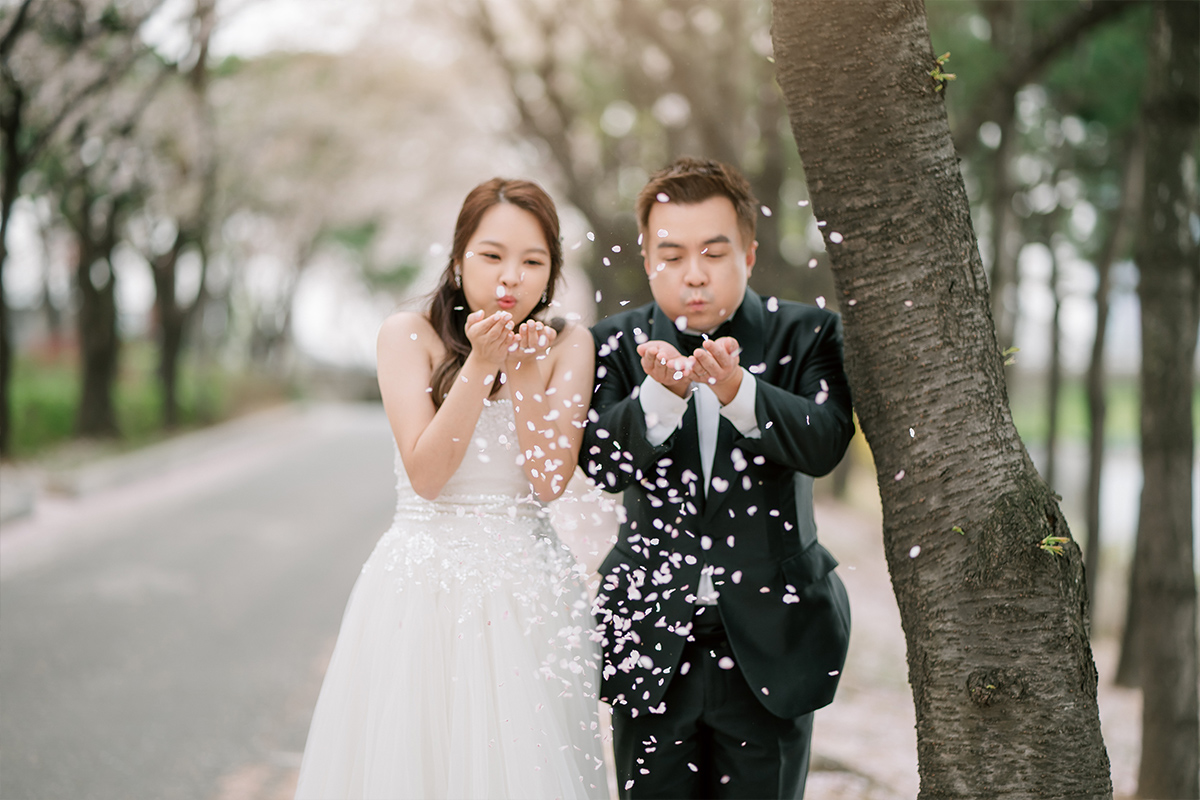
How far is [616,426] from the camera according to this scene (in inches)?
100

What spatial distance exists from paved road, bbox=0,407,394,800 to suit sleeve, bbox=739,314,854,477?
10.9ft

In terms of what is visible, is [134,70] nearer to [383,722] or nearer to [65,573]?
[65,573]

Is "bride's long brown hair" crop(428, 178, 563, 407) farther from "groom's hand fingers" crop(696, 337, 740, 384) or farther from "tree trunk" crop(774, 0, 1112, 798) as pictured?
"tree trunk" crop(774, 0, 1112, 798)

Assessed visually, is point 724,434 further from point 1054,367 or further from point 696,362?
point 1054,367

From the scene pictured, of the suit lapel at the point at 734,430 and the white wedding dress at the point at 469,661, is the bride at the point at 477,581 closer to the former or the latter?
the white wedding dress at the point at 469,661

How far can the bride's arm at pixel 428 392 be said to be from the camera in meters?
2.49

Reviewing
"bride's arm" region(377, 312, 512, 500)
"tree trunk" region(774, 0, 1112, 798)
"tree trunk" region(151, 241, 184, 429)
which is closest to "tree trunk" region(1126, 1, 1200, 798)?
"tree trunk" region(774, 0, 1112, 798)

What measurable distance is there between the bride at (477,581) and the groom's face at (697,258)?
0.32 metres

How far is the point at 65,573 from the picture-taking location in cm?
848

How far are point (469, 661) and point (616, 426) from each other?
740 mm

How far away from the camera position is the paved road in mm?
4836

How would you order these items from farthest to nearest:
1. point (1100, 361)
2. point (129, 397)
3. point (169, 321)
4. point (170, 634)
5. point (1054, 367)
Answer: point (129, 397), point (169, 321), point (1054, 367), point (1100, 361), point (170, 634)

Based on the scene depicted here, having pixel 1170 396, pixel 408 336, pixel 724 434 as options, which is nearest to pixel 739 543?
pixel 724 434

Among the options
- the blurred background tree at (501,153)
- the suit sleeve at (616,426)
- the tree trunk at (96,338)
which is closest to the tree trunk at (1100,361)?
the blurred background tree at (501,153)
